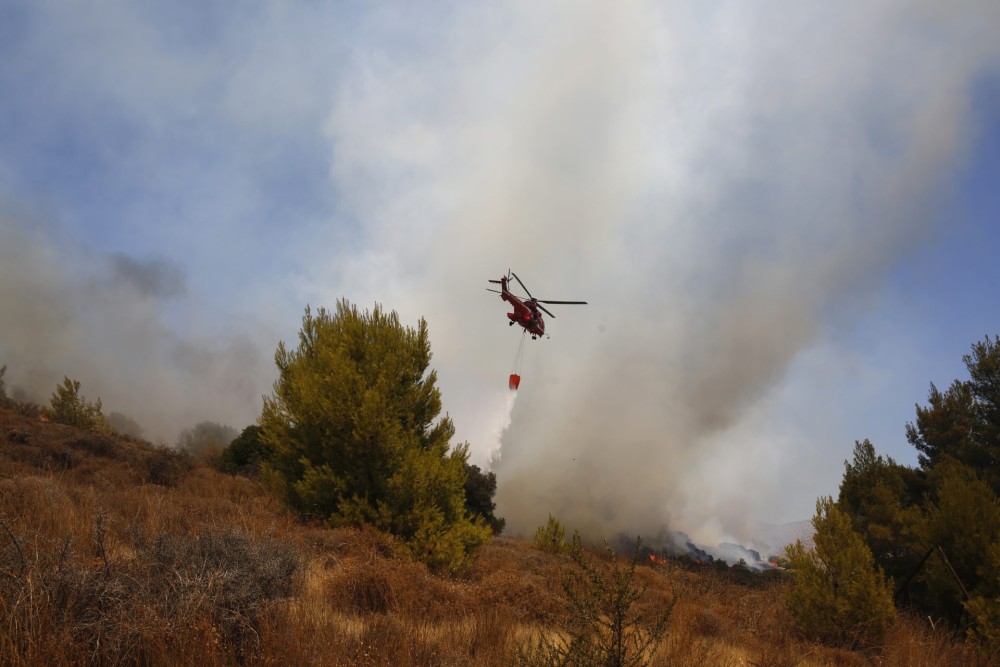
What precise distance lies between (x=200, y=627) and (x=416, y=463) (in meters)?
6.69

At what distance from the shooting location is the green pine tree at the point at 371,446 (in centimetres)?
1007

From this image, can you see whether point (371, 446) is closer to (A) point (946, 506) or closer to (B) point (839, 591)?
(B) point (839, 591)

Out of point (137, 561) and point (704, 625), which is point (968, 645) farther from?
point (137, 561)

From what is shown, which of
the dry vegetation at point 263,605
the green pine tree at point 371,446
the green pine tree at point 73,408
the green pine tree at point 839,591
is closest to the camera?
the dry vegetation at point 263,605

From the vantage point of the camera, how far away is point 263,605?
169 inches

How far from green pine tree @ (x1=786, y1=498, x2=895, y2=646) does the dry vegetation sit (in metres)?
0.49

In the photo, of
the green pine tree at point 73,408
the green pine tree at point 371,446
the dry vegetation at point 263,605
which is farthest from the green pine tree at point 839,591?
the green pine tree at point 73,408

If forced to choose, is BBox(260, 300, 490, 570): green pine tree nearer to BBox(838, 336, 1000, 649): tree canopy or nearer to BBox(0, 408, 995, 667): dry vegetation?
BBox(0, 408, 995, 667): dry vegetation

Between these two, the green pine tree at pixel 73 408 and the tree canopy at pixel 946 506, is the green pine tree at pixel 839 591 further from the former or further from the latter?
the green pine tree at pixel 73 408

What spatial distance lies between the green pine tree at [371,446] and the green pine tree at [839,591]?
19.8 ft

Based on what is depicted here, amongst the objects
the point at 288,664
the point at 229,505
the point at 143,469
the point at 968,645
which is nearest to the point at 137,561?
the point at 288,664

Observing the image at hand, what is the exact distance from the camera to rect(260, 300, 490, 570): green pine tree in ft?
33.0

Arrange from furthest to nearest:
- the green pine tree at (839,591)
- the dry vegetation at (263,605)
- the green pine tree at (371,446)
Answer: the green pine tree at (371,446) < the green pine tree at (839,591) < the dry vegetation at (263,605)

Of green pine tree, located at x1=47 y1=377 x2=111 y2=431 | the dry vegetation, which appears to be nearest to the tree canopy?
the dry vegetation
